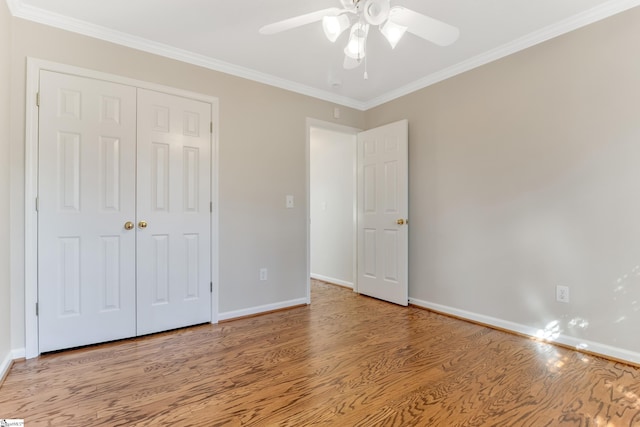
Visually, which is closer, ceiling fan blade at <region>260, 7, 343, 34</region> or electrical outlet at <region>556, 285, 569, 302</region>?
ceiling fan blade at <region>260, 7, 343, 34</region>

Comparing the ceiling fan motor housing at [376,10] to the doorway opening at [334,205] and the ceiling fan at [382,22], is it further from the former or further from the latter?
the doorway opening at [334,205]

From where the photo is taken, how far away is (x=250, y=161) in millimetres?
3199

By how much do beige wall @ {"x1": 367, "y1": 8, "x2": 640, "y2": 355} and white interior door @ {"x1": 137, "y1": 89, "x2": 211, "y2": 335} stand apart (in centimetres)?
219

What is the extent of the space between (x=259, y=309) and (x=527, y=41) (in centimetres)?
329

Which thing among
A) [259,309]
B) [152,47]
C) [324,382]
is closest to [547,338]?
[324,382]

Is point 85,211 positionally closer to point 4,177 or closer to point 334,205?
point 4,177

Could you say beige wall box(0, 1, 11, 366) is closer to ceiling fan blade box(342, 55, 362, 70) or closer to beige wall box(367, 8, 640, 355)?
ceiling fan blade box(342, 55, 362, 70)

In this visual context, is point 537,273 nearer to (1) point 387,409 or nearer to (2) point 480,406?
(2) point 480,406

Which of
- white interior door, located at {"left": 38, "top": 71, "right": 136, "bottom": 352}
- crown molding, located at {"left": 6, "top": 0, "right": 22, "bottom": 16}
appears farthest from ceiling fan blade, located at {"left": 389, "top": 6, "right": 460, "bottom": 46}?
crown molding, located at {"left": 6, "top": 0, "right": 22, "bottom": 16}

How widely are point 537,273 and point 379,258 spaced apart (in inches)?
62.3

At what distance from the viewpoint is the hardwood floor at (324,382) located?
1592mm

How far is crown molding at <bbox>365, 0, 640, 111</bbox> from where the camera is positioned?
2.18 meters

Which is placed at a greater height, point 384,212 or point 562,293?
point 384,212

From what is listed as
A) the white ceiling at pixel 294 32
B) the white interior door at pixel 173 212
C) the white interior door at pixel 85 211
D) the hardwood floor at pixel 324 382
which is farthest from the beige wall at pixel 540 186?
the white interior door at pixel 85 211
